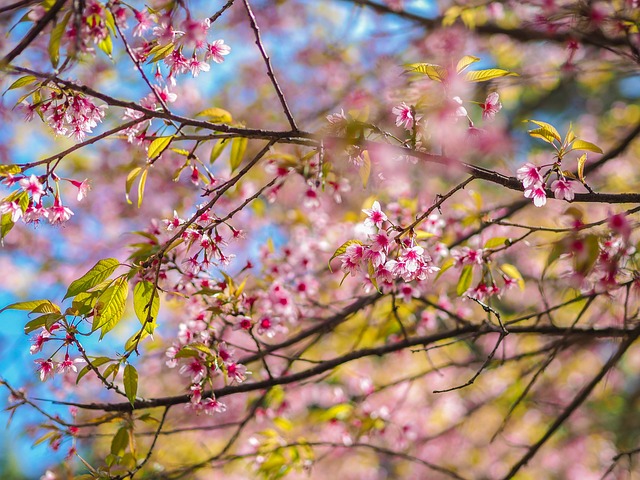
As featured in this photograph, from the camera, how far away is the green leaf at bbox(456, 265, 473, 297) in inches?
77.8

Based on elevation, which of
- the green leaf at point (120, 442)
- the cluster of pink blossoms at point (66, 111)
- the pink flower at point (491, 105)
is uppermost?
the pink flower at point (491, 105)

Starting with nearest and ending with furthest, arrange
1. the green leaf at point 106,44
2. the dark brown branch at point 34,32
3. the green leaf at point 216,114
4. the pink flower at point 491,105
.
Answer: the dark brown branch at point 34,32, the green leaf at point 106,44, the pink flower at point 491,105, the green leaf at point 216,114

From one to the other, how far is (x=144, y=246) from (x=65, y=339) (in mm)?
466

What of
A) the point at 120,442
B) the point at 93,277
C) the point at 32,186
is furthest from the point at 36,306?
the point at 120,442

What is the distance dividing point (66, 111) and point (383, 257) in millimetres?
968

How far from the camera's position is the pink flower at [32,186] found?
4.78 feet

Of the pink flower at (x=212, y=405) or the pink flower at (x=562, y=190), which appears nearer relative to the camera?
the pink flower at (x=562, y=190)

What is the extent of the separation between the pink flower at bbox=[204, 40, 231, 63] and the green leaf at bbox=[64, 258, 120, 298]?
2.20 feet

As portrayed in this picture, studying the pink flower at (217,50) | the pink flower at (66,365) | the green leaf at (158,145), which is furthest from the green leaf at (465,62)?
the pink flower at (66,365)

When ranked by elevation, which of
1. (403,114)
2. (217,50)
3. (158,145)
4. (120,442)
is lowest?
(120,442)

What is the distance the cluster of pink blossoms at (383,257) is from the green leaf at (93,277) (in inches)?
25.9

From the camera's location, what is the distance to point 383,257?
1.59m

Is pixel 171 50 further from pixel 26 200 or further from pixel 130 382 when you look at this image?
pixel 130 382

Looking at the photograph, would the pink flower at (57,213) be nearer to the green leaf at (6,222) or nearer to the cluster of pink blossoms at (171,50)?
the green leaf at (6,222)
